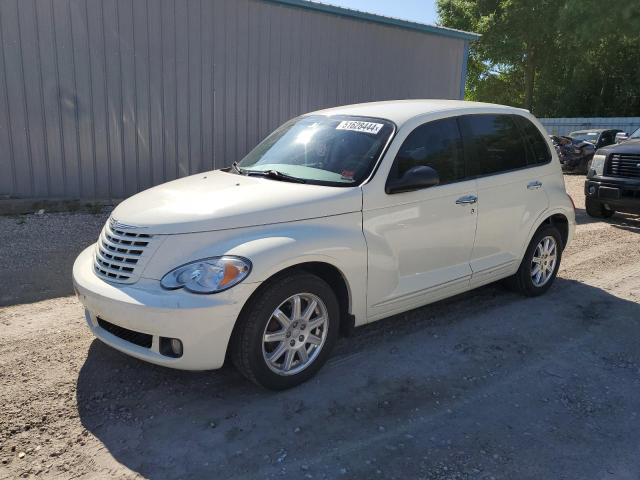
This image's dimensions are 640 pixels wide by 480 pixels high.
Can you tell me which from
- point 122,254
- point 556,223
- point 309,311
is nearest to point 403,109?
point 309,311

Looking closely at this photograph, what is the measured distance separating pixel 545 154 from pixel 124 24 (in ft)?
21.5

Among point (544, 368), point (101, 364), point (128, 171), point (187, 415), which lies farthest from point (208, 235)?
point (128, 171)

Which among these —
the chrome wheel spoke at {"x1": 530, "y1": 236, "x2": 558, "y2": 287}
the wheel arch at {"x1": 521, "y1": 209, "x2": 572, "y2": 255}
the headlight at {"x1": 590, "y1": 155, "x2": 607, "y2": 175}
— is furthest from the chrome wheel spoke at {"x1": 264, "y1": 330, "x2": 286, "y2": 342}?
the headlight at {"x1": 590, "y1": 155, "x2": 607, "y2": 175}

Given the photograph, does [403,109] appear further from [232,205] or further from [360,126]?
[232,205]

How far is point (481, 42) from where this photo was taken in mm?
32562

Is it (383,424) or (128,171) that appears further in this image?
(128,171)

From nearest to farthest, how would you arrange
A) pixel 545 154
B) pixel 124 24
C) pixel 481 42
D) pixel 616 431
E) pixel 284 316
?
pixel 616 431
pixel 284 316
pixel 545 154
pixel 124 24
pixel 481 42

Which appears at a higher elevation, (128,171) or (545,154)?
(545,154)

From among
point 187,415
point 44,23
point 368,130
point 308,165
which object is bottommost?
point 187,415

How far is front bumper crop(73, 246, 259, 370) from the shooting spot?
3.24m

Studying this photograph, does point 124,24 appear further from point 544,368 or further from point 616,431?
point 616,431

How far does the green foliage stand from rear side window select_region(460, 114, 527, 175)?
27.0 metres

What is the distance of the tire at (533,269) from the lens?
551 cm

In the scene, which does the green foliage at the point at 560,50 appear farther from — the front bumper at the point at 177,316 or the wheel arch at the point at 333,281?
the front bumper at the point at 177,316
